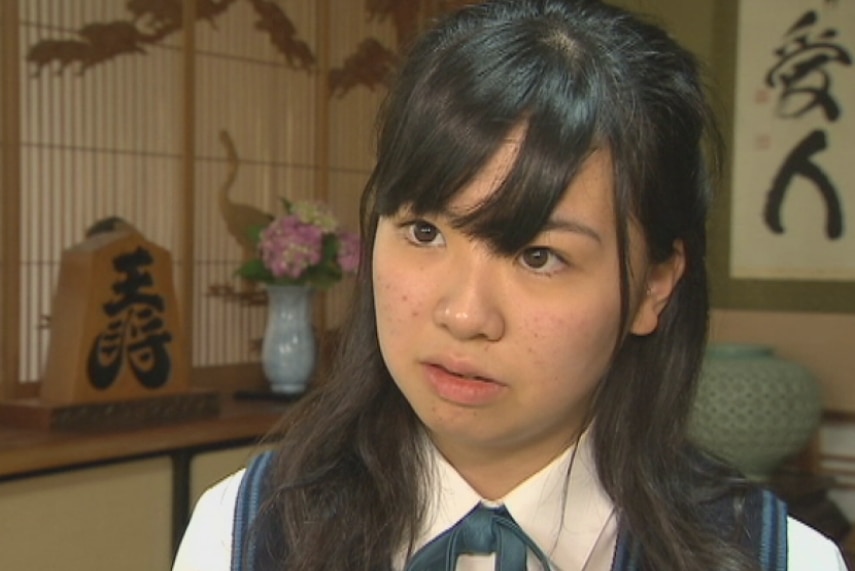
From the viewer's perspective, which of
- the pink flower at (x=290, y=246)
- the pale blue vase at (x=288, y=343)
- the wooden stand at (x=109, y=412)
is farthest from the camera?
the pale blue vase at (x=288, y=343)

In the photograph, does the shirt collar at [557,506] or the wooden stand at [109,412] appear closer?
the shirt collar at [557,506]

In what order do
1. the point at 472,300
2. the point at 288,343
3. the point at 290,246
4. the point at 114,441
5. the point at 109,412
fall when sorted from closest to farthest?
the point at 472,300
the point at 114,441
the point at 109,412
the point at 290,246
the point at 288,343

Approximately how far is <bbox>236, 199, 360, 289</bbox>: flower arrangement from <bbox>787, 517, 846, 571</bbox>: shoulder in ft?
7.11

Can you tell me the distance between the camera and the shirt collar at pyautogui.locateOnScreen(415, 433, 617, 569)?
3.42ft

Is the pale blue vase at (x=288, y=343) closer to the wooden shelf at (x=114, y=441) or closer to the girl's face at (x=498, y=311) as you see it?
the wooden shelf at (x=114, y=441)

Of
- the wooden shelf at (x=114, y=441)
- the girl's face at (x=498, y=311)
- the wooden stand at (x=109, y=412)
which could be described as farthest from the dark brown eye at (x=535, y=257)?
the wooden stand at (x=109, y=412)

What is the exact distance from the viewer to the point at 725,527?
109 centimetres

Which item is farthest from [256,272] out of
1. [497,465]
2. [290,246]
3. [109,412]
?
[497,465]

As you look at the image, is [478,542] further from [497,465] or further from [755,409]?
[755,409]

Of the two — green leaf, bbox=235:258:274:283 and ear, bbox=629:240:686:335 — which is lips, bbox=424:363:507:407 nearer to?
ear, bbox=629:240:686:335

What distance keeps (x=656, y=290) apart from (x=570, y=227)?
0.17 meters

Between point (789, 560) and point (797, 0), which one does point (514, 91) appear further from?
point (797, 0)

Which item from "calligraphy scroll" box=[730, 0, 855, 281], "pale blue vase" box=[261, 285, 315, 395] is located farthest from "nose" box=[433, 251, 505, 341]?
"calligraphy scroll" box=[730, 0, 855, 281]

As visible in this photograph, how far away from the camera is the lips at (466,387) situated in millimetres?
926
